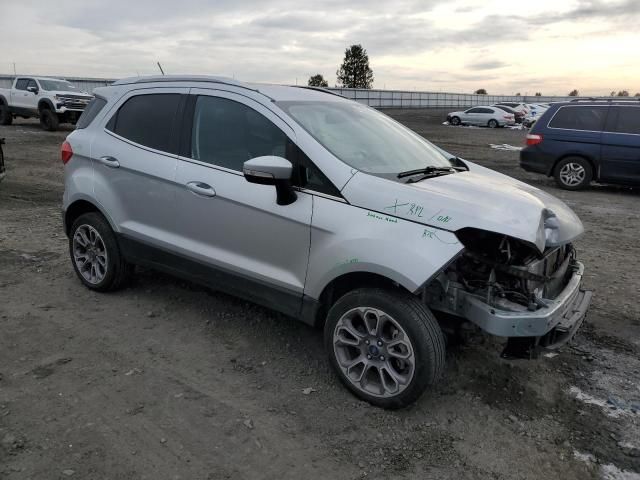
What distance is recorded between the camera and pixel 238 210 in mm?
3529

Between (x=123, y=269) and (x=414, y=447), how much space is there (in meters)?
2.87

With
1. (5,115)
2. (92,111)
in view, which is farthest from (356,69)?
(92,111)

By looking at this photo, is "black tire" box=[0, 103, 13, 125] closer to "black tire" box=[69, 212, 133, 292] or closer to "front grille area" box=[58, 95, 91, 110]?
"front grille area" box=[58, 95, 91, 110]

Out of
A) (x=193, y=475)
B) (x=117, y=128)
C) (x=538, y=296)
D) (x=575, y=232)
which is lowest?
(x=193, y=475)

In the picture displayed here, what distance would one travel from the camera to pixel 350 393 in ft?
10.7

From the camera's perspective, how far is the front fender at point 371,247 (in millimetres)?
2811

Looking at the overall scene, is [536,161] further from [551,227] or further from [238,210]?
[238,210]

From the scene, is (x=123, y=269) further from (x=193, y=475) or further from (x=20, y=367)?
(x=193, y=475)

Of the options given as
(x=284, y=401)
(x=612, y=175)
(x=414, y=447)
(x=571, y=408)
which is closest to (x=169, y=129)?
(x=284, y=401)

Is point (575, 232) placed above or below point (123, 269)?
above

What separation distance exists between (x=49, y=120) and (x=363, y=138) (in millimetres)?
18578

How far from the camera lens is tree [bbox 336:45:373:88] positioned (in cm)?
7544

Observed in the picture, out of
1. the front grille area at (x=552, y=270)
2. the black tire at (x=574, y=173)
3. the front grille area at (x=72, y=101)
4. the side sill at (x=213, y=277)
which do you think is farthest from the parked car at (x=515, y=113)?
the side sill at (x=213, y=277)

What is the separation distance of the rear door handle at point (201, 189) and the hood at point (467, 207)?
1.02 metres
